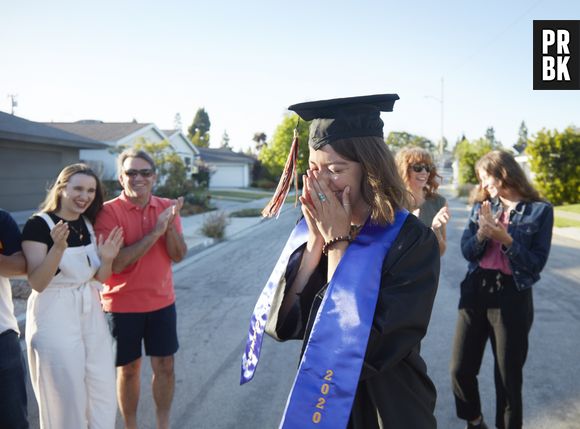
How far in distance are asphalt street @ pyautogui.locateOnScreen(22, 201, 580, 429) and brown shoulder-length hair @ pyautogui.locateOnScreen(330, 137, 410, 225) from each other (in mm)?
2443

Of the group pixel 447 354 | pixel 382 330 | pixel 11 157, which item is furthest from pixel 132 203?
pixel 11 157

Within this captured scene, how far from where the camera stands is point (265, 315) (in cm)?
198

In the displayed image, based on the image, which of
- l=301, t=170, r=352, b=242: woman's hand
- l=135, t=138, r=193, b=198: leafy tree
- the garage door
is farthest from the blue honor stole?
l=135, t=138, r=193, b=198: leafy tree

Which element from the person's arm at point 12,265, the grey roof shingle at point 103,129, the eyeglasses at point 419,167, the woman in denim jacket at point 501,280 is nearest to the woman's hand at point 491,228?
the woman in denim jacket at point 501,280

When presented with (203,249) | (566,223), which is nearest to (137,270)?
(203,249)

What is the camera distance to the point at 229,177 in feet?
173

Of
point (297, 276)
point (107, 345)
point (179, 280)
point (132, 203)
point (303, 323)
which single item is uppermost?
point (132, 203)

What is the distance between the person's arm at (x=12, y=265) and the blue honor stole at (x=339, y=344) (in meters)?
1.95

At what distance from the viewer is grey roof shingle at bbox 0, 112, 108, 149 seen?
15124 millimetres

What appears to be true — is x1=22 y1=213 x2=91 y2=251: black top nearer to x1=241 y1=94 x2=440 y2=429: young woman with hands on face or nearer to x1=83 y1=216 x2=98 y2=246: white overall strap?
x1=83 y1=216 x2=98 y2=246: white overall strap

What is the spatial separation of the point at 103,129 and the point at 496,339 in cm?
3197

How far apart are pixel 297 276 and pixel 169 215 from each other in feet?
5.33

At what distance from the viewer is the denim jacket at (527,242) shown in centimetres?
304

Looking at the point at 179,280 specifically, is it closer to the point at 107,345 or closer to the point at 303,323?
the point at 107,345
